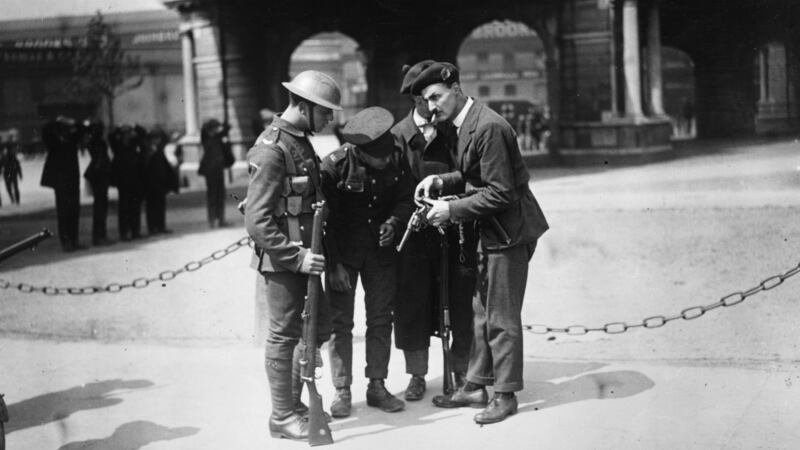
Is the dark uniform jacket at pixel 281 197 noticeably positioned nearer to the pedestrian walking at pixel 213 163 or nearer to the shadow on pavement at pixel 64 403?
the shadow on pavement at pixel 64 403

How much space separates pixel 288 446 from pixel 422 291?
1.41 m

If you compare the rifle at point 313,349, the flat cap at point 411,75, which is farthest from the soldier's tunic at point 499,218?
the rifle at point 313,349

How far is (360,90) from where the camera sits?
176 ft

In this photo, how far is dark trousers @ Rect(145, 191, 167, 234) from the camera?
52.4 feet

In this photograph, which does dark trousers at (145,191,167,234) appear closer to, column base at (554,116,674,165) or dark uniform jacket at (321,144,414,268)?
dark uniform jacket at (321,144,414,268)

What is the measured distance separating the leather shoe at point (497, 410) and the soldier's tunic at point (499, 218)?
0.07 meters

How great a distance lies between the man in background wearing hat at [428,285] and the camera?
20.0 feet

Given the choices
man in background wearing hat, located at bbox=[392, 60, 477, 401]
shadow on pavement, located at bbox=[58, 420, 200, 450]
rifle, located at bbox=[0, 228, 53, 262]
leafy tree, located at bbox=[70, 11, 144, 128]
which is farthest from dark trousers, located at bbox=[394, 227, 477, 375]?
leafy tree, located at bbox=[70, 11, 144, 128]

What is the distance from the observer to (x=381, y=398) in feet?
19.4

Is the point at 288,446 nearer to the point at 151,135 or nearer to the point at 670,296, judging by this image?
the point at 670,296

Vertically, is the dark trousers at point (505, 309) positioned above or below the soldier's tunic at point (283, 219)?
below

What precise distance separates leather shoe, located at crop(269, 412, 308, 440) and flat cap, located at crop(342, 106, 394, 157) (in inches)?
65.9

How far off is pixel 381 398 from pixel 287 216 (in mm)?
1320

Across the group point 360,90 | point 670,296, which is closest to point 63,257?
point 670,296
